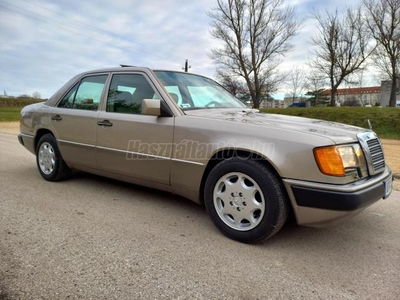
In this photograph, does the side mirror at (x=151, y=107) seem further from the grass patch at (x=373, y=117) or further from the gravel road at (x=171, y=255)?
the grass patch at (x=373, y=117)

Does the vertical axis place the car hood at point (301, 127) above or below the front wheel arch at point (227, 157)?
above

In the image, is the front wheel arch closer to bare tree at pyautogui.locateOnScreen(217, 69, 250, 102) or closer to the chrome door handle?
the chrome door handle

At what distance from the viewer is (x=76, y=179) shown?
4.91 metres

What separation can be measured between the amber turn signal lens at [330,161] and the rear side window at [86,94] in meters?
2.84

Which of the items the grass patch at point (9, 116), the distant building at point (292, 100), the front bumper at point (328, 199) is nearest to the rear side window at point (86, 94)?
the front bumper at point (328, 199)

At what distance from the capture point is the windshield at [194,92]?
138 inches

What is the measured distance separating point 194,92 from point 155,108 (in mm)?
763

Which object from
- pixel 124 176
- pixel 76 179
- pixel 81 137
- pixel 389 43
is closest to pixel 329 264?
pixel 124 176

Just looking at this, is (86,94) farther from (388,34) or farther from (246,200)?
(388,34)

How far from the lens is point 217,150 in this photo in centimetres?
289

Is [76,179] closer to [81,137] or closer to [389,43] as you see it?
[81,137]

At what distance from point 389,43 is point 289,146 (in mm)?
26874

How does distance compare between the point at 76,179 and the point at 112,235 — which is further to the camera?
the point at 76,179

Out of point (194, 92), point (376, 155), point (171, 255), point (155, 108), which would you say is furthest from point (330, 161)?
point (194, 92)
